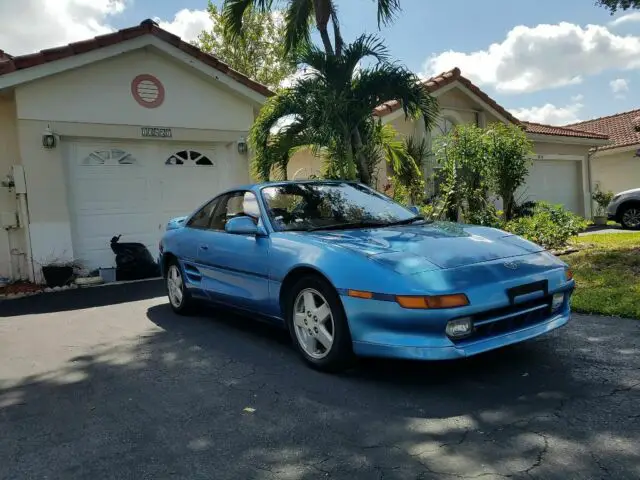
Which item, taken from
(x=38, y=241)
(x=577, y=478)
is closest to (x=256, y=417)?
(x=577, y=478)

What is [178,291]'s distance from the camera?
5.90 metres

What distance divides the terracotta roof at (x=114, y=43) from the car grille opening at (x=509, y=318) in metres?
7.83

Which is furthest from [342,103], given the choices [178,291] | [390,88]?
[178,291]

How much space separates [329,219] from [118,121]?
6.11 meters

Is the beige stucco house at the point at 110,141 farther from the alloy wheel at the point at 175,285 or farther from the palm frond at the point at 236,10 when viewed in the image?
the alloy wheel at the point at 175,285

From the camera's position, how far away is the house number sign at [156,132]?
9422 mm

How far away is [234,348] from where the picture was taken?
4613mm

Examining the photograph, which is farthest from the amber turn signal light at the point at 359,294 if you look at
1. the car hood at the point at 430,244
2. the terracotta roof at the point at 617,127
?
the terracotta roof at the point at 617,127

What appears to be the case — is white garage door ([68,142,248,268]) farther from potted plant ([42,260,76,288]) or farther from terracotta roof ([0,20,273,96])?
terracotta roof ([0,20,273,96])

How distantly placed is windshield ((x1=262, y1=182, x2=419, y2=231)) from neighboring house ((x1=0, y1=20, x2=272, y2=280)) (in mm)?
5460

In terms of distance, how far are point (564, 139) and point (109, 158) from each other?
13.6 meters

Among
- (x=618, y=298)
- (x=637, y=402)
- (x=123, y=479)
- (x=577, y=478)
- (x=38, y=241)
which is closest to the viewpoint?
(x=577, y=478)

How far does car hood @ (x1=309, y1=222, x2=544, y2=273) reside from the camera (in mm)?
3463

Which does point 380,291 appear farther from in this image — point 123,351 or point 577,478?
point 123,351
